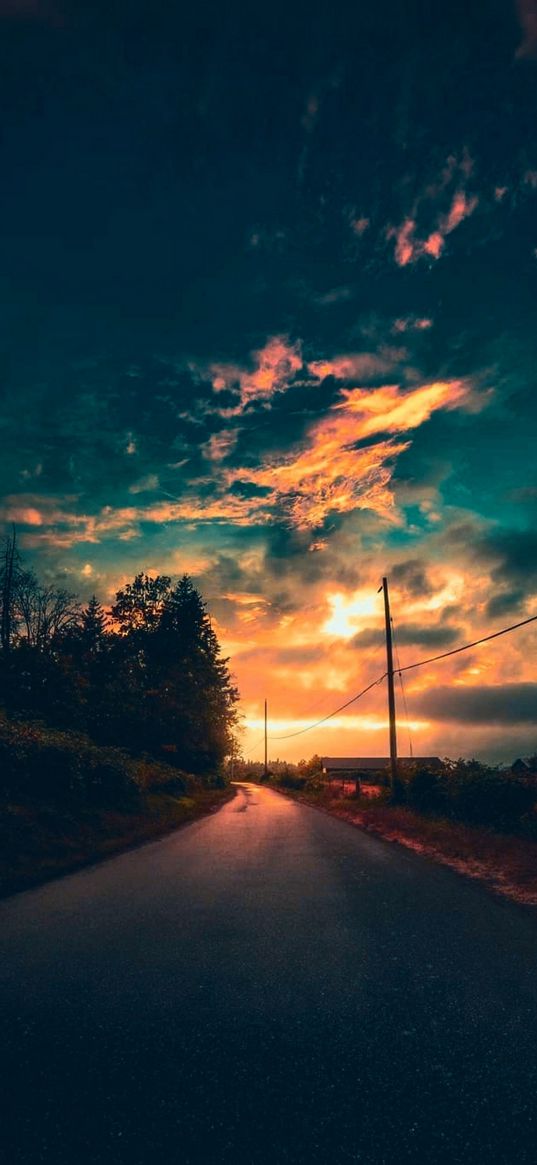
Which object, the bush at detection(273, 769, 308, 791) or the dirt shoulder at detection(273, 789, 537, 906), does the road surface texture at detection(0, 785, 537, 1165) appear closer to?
the dirt shoulder at detection(273, 789, 537, 906)

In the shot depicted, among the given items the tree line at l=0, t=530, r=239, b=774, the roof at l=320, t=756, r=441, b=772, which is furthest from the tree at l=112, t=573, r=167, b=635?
the roof at l=320, t=756, r=441, b=772

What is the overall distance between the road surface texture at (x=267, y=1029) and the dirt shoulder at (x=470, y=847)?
1998 millimetres

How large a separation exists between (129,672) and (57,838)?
84.1ft

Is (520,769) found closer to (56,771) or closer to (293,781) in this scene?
(56,771)

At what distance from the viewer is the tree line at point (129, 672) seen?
73.0 feet

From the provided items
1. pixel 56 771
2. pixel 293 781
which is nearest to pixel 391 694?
pixel 56 771

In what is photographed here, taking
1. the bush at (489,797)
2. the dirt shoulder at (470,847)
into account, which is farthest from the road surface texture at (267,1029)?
the bush at (489,797)

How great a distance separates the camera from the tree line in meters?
22.3

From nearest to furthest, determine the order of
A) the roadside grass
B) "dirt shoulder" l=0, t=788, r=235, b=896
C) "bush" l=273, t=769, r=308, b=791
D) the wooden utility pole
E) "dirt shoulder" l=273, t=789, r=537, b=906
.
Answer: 1. "dirt shoulder" l=273, t=789, r=537, b=906
2. "dirt shoulder" l=0, t=788, r=235, b=896
3. the roadside grass
4. the wooden utility pole
5. "bush" l=273, t=769, r=308, b=791

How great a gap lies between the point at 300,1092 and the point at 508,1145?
119 cm

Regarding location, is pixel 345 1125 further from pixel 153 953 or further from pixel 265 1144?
pixel 153 953

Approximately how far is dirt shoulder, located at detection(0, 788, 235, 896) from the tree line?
22.7 feet

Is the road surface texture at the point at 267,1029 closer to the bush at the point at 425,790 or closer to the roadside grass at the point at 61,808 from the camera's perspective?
the roadside grass at the point at 61,808

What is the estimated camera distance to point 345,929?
21.5ft
